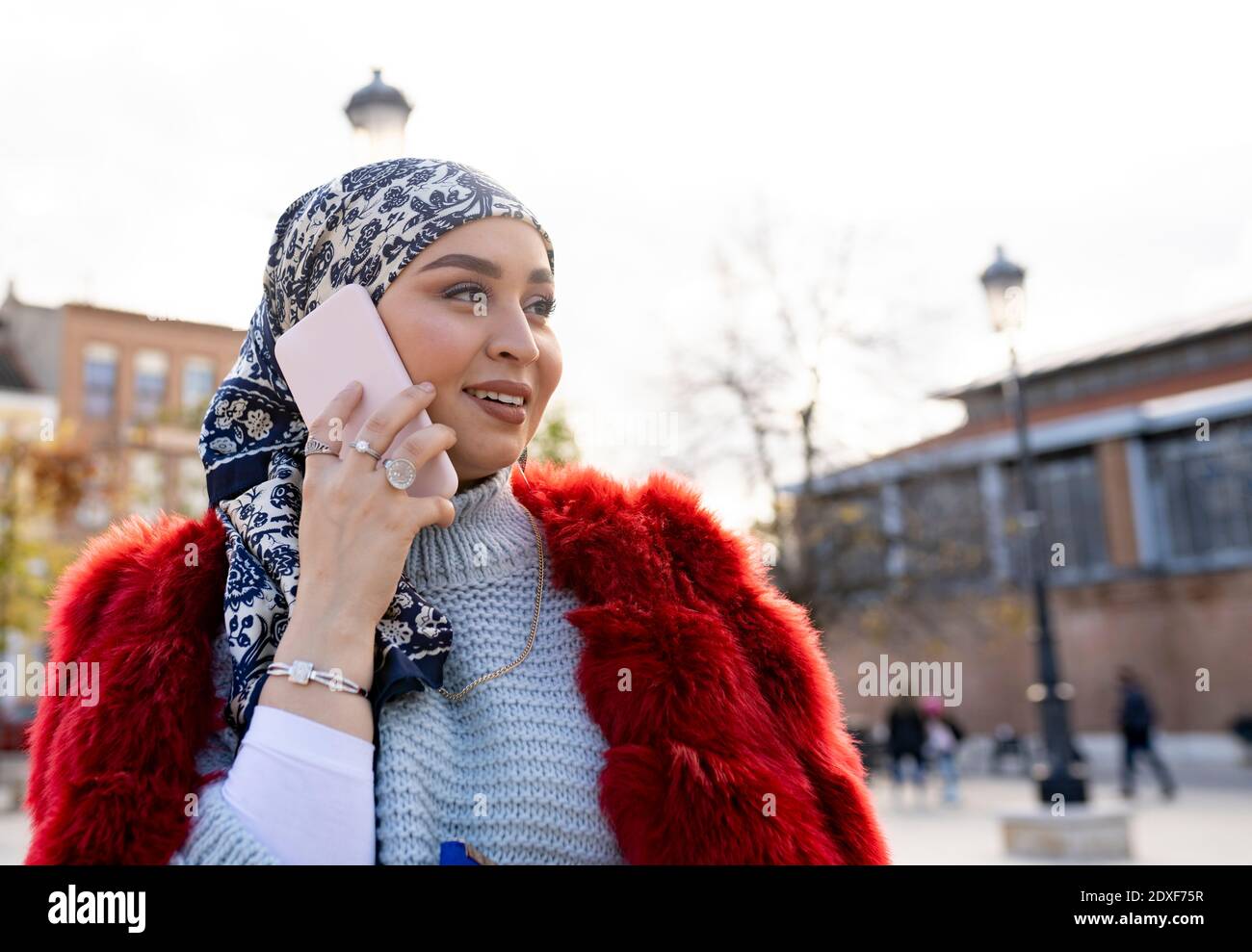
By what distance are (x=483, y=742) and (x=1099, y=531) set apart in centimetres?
3075

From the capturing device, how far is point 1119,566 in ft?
96.0

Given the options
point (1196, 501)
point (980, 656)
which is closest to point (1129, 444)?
point (1196, 501)

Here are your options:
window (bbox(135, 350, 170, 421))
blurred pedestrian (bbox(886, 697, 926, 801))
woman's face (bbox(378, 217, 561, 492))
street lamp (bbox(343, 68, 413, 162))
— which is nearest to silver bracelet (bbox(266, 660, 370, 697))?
woman's face (bbox(378, 217, 561, 492))

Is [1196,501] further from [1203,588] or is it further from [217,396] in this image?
[217,396]

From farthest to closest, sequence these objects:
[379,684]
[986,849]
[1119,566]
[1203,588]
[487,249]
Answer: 1. [1119,566]
2. [1203,588]
3. [986,849]
4. [487,249]
5. [379,684]

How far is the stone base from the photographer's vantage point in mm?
10812

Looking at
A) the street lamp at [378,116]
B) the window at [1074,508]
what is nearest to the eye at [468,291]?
the street lamp at [378,116]

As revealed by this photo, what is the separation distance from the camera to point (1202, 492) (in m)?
28.0

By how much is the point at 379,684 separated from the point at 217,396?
A: 0.64 m

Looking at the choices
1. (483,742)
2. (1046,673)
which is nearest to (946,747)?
(1046,673)

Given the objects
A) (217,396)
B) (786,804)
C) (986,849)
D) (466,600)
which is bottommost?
(986,849)

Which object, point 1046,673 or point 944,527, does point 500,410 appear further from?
point 944,527

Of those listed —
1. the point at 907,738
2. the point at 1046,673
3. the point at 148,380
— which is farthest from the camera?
the point at 148,380

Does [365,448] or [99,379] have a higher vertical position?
[99,379]
